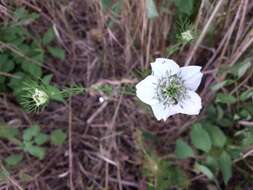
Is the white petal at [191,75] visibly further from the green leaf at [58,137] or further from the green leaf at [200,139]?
the green leaf at [58,137]

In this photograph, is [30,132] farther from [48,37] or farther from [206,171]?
[206,171]

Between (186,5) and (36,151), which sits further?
(36,151)

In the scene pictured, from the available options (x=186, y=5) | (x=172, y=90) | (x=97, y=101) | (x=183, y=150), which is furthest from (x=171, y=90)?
(x=97, y=101)

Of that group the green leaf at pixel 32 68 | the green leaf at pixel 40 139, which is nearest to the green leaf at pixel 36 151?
the green leaf at pixel 40 139

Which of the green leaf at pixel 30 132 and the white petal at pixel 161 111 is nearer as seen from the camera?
the white petal at pixel 161 111

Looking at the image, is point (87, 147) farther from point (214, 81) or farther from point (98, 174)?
point (214, 81)
